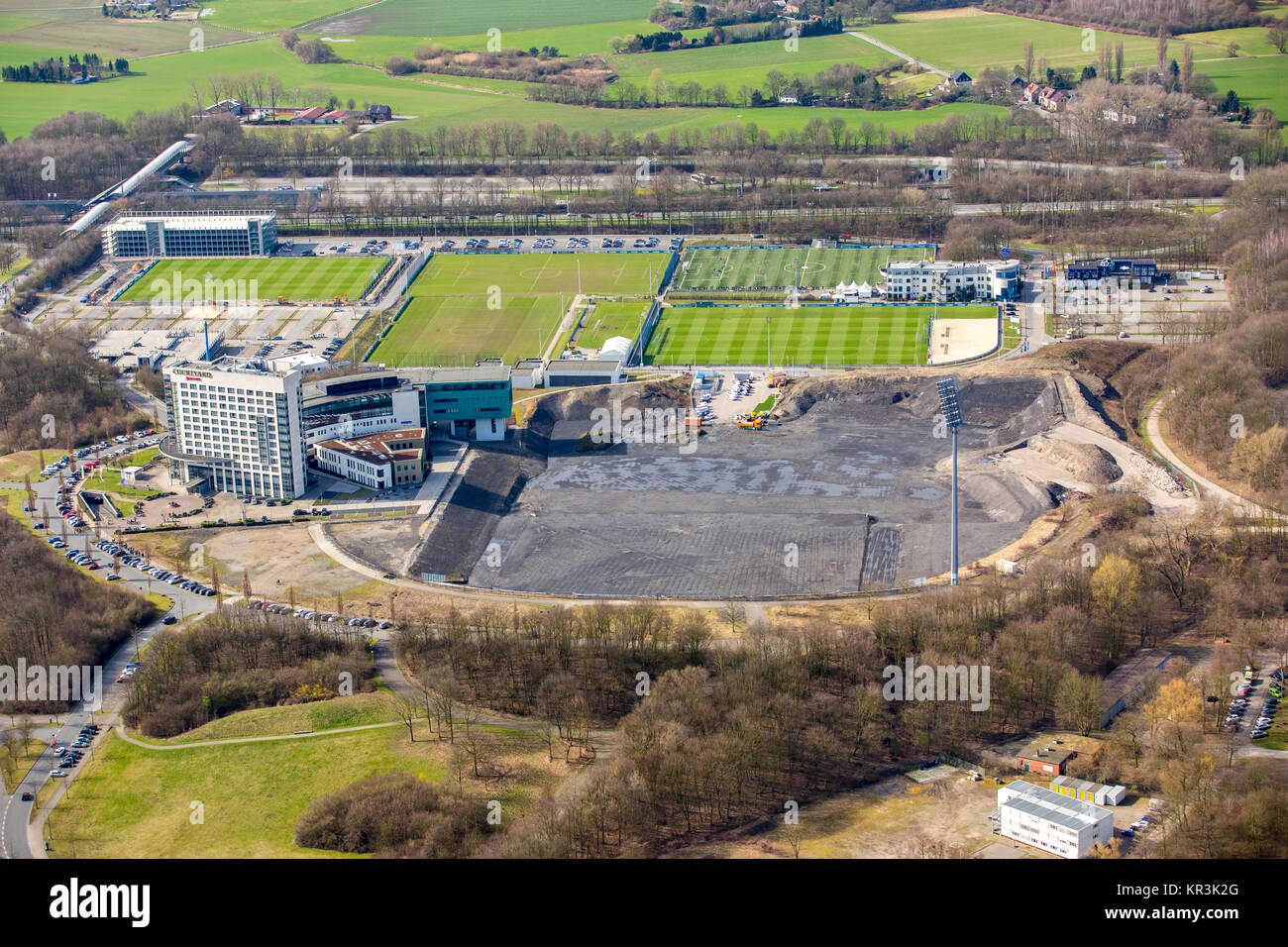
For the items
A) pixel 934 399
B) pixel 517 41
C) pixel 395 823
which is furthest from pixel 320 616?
pixel 517 41

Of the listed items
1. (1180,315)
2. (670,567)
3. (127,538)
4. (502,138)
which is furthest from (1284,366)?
(502,138)

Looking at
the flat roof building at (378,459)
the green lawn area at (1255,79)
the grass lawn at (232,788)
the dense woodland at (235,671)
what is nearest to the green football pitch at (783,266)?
the flat roof building at (378,459)

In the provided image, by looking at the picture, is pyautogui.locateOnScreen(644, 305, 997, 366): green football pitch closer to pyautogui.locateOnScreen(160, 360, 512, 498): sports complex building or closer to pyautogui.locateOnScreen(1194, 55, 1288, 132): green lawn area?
pyautogui.locateOnScreen(160, 360, 512, 498): sports complex building

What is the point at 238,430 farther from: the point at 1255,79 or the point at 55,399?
the point at 1255,79

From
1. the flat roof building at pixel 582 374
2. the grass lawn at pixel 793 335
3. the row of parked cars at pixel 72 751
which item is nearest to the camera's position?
the row of parked cars at pixel 72 751

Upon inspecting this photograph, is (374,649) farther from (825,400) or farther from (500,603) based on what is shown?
(825,400)

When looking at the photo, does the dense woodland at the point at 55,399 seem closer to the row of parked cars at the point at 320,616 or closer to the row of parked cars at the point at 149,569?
the row of parked cars at the point at 149,569
